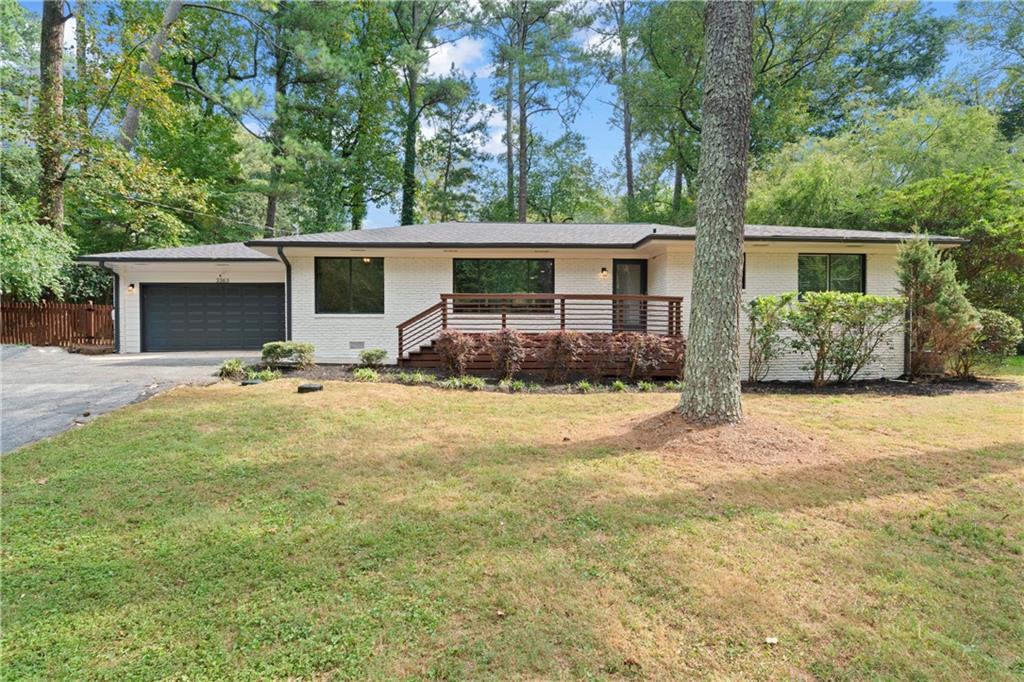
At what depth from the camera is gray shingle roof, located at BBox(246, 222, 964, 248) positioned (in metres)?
9.82

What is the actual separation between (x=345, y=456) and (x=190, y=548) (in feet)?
5.49

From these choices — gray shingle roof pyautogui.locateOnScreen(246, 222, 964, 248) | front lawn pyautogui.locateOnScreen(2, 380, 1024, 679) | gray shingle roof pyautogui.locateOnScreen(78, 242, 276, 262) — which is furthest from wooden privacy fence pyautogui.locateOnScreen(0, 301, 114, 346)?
front lawn pyautogui.locateOnScreen(2, 380, 1024, 679)

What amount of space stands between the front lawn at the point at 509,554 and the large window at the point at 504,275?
6.73 meters

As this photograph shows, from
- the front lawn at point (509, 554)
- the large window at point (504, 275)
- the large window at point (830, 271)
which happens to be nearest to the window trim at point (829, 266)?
the large window at point (830, 271)

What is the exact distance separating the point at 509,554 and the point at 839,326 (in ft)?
29.4

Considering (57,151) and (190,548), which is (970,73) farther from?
(57,151)

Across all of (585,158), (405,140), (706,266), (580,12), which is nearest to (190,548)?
(706,266)

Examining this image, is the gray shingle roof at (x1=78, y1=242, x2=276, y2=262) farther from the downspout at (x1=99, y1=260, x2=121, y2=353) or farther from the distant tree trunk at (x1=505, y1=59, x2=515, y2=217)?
the distant tree trunk at (x1=505, y1=59, x2=515, y2=217)

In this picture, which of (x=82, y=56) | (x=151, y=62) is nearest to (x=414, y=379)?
(x=151, y=62)

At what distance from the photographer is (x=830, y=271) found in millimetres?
10500

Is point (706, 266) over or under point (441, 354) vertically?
over

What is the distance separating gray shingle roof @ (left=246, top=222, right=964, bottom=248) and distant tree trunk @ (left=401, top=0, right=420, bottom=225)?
35.4ft

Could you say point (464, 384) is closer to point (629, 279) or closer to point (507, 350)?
point (507, 350)

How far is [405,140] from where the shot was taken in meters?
23.1
